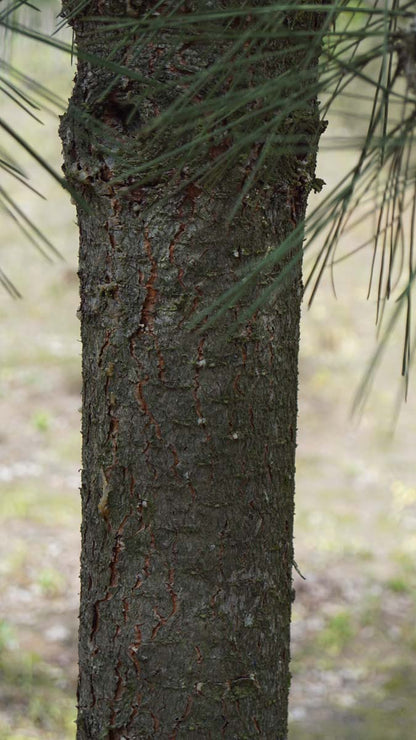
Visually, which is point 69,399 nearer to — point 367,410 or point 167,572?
point 367,410

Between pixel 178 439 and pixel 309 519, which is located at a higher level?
pixel 309 519

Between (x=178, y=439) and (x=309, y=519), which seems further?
(x=309, y=519)

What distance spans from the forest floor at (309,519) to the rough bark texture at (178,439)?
862 millimetres

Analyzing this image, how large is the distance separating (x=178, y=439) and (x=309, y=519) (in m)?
2.87

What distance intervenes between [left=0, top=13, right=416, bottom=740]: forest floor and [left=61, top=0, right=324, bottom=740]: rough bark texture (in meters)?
0.86

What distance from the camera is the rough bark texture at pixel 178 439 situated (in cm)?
88

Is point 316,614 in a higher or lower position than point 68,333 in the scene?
lower

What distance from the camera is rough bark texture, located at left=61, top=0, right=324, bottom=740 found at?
0.88 meters

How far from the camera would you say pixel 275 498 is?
0.95 m

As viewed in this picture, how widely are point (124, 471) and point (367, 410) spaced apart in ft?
13.2

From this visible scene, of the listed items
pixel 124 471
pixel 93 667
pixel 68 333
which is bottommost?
pixel 93 667

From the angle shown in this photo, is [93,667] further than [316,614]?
No

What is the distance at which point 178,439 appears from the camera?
0.89 meters

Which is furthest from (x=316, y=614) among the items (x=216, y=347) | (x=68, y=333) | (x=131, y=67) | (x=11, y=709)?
(x=68, y=333)
